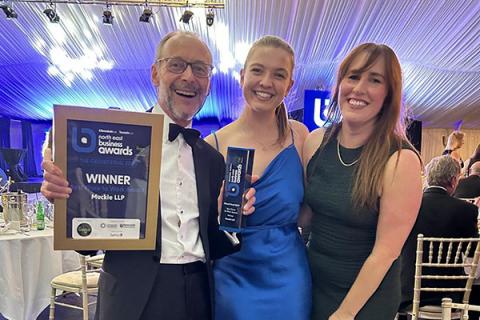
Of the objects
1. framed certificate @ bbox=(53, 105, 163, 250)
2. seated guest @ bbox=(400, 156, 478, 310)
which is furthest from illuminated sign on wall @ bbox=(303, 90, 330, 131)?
framed certificate @ bbox=(53, 105, 163, 250)

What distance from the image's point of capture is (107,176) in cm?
119

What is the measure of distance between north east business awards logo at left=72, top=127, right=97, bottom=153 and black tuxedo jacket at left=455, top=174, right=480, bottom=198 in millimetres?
4709

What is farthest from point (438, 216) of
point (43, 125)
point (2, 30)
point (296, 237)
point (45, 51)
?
point (43, 125)

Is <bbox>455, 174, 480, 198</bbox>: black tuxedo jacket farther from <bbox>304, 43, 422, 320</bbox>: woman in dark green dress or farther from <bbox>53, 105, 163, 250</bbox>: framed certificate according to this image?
<bbox>53, 105, 163, 250</bbox>: framed certificate

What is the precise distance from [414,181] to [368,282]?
1.17 feet

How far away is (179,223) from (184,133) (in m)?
0.30

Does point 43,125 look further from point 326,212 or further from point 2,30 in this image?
point 326,212

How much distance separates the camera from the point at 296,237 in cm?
164

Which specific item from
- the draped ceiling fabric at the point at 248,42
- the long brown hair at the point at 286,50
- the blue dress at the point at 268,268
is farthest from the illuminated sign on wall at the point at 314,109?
the blue dress at the point at 268,268

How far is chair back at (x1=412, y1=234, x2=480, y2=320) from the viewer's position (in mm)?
Answer: 2748

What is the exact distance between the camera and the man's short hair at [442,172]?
3.01 meters

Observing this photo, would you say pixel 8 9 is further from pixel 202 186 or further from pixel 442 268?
pixel 442 268

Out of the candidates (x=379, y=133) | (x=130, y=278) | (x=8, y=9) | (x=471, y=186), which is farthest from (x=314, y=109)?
(x=130, y=278)

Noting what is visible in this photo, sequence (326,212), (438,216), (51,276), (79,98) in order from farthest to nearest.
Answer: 1. (79,98)
2. (51,276)
3. (438,216)
4. (326,212)
